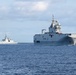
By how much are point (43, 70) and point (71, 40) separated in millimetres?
126135

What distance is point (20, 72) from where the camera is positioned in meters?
55.9

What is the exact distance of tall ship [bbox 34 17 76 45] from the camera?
183750 millimetres

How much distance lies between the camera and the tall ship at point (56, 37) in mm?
183750

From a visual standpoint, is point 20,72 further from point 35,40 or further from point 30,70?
point 35,40

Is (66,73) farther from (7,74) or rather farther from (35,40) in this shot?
(35,40)

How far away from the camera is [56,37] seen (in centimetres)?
18388

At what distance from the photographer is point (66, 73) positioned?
5519 centimetres

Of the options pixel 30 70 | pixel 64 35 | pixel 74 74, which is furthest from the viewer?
pixel 64 35

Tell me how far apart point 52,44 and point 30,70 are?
429 ft

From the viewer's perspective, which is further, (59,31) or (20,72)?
(59,31)

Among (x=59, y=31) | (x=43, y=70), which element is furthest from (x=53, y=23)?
(x=43, y=70)

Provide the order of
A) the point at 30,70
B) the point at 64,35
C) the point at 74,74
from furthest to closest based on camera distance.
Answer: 1. the point at 64,35
2. the point at 30,70
3. the point at 74,74

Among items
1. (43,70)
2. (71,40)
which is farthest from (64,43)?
(43,70)

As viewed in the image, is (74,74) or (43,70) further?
(43,70)
